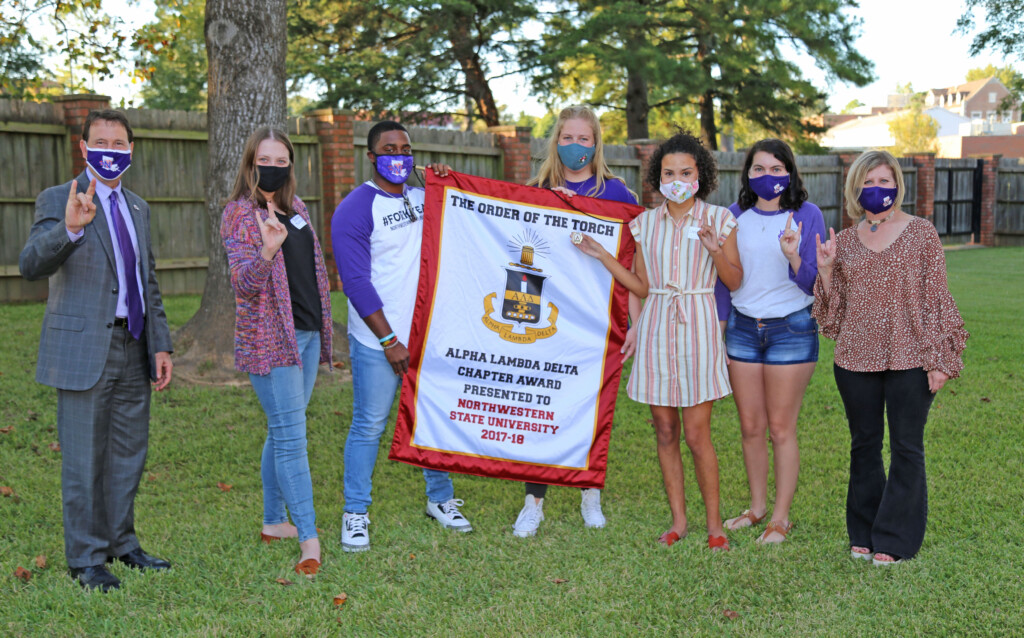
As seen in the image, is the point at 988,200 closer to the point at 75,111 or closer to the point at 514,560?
the point at 75,111

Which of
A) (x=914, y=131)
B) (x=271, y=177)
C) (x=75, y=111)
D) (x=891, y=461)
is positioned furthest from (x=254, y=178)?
(x=914, y=131)

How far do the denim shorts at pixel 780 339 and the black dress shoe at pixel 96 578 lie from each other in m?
3.23

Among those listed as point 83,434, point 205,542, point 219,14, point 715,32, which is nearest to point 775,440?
point 205,542

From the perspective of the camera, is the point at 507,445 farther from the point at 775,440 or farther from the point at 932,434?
the point at 932,434

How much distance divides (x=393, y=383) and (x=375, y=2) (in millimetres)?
20630

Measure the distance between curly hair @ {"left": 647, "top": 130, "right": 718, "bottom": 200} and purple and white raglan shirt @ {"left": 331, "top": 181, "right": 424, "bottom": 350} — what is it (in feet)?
4.05

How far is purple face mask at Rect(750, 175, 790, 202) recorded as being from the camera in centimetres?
451

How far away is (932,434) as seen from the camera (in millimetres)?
6828

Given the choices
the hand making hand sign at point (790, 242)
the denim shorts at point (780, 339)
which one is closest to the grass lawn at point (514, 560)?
the denim shorts at point (780, 339)

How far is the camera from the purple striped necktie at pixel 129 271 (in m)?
4.17

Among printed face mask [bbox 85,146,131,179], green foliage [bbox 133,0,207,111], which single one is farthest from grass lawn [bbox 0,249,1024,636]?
green foliage [bbox 133,0,207,111]

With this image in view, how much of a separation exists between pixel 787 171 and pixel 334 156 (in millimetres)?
9722

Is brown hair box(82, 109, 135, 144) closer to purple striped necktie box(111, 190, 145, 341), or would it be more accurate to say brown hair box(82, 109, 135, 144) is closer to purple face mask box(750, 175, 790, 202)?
purple striped necktie box(111, 190, 145, 341)

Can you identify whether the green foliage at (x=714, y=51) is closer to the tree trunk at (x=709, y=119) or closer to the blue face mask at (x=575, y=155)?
the tree trunk at (x=709, y=119)
